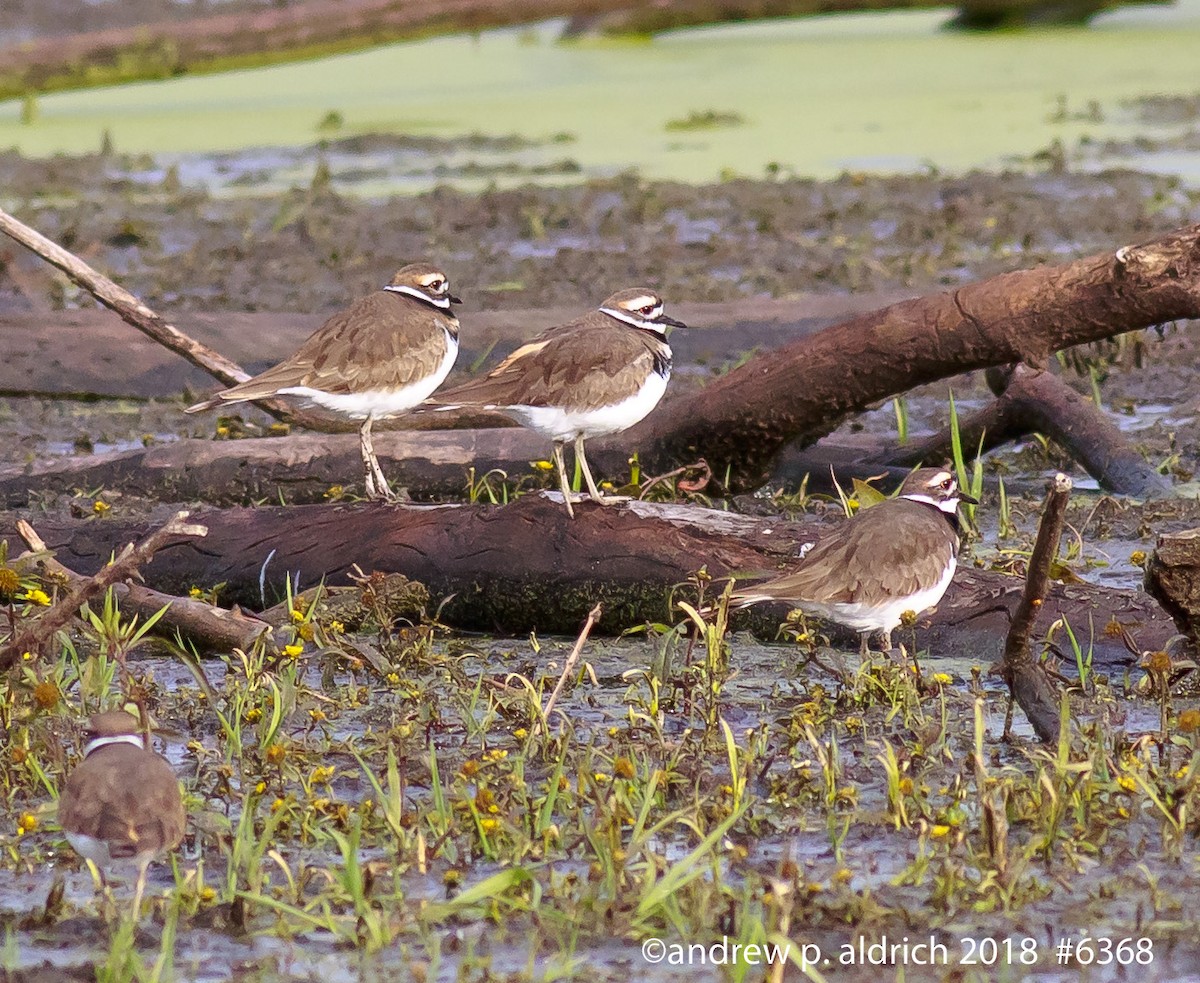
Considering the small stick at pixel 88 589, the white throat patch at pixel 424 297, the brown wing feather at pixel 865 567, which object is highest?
the white throat patch at pixel 424 297

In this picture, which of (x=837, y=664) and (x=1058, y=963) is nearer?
(x=1058, y=963)

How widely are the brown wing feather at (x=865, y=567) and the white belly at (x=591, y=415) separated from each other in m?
0.80

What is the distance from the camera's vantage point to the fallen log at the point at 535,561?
19.6 feet

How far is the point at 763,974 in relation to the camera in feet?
12.8

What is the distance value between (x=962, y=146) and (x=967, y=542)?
9729 millimetres

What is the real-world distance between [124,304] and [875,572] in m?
2.99

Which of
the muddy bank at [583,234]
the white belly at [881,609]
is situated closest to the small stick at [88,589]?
the white belly at [881,609]

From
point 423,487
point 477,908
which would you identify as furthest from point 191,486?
point 477,908

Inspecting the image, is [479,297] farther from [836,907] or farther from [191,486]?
[836,907]

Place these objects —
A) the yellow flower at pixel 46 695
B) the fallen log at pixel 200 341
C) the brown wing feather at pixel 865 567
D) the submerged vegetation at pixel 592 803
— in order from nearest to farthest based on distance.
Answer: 1. the submerged vegetation at pixel 592 803
2. the yellow flower at pixel 46 695
3. the brown wing feather at pixel 865 567
4. the fallen log at pixel 200 341

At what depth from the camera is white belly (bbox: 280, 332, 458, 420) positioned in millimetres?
6531

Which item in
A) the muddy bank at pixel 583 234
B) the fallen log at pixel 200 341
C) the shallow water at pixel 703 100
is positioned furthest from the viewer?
the shallow water at pixel 703 100

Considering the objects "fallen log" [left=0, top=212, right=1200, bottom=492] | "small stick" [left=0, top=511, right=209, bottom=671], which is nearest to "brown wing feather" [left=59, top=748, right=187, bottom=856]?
"small stick" [left=0, top=511, right=209, bottom=671]

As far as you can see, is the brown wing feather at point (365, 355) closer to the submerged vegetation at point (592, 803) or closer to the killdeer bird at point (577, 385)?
the killdeer bird at point (577, 385)
